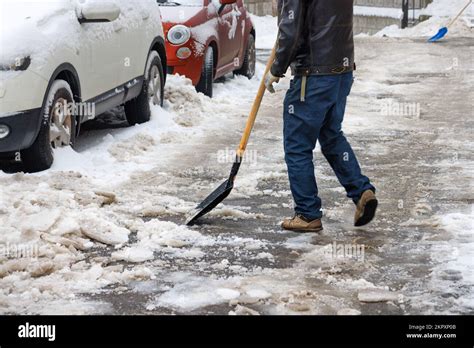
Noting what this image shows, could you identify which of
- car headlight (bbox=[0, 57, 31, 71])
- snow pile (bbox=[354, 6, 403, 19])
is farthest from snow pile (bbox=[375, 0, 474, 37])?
car headlight (bbox=[0, 57, 31, 71])

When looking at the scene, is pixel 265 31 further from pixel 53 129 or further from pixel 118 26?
pixel 53 129

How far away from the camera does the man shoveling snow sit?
6.36 meters

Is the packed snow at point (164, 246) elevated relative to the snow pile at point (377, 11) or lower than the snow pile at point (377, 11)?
elevated

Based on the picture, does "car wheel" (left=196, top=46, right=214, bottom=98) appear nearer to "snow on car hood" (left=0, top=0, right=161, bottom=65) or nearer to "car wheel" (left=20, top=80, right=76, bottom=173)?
"snow on car hood" (left=0, top=0, right=161, bottom=65)

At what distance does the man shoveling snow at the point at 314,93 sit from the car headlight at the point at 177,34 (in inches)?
217

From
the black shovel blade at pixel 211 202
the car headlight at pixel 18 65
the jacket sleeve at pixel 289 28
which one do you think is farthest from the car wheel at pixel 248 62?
the jacket sleeve at pixel 289 28

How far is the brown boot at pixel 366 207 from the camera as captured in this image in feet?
21.9

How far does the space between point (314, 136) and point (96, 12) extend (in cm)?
266

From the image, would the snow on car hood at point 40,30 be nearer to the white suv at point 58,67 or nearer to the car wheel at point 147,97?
the white suv at point 58,67

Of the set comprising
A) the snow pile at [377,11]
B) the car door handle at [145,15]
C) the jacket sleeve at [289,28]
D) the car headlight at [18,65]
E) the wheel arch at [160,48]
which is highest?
the jacket sleeve at [289,28]

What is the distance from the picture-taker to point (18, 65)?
24.7 ft

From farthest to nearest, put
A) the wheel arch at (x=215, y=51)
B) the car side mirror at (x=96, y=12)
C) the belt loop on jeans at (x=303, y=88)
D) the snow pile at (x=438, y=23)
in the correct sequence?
the snow pile at (x=438, y=23) < the wheel arch at (x=215, y=51) < the car side mirror at (x=96, y=12) < the belt loop on jeans at (x=303, y=88)

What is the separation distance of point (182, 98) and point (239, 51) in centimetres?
287

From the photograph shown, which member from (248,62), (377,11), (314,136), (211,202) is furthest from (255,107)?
(377,11)
